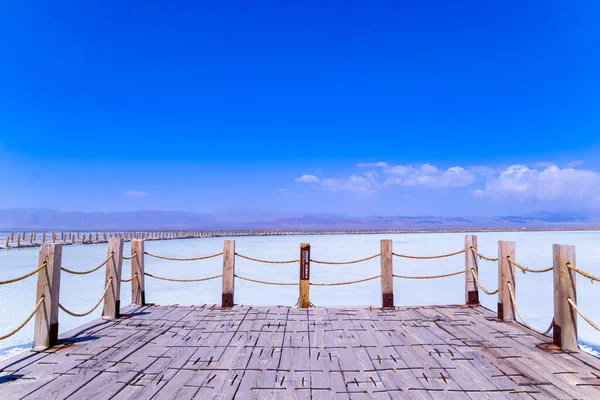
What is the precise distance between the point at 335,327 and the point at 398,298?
685cm

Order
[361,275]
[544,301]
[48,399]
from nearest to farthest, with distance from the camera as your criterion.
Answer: [48,399], [544,301], [361,275]

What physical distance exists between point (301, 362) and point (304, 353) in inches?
11.6

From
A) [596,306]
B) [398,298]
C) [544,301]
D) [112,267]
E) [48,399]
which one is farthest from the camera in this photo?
[398,298]

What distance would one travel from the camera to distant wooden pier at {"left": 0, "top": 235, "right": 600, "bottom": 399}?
10.7ft

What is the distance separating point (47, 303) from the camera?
4355 mm

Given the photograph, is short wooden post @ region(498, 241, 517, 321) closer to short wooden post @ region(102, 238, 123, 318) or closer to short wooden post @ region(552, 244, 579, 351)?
short wooden post @ region(552, 244, 579, 351)

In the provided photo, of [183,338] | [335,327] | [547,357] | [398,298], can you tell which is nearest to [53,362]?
[183,338]

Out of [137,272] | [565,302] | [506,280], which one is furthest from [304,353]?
[137,272]

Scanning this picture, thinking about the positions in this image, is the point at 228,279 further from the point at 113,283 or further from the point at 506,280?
the point at 506,280

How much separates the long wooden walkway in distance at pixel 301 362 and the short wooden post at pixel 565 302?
216 mm

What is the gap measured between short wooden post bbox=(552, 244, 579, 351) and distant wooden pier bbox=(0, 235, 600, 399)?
1 cm

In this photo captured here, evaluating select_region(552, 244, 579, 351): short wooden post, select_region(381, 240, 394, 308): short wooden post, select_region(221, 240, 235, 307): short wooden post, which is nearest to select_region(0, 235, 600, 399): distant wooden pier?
select_region(552, 244, 579, 351): short wooden post

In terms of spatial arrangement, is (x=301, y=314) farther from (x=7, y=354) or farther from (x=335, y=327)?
(x=7, y=354)

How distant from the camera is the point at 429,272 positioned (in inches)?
663
